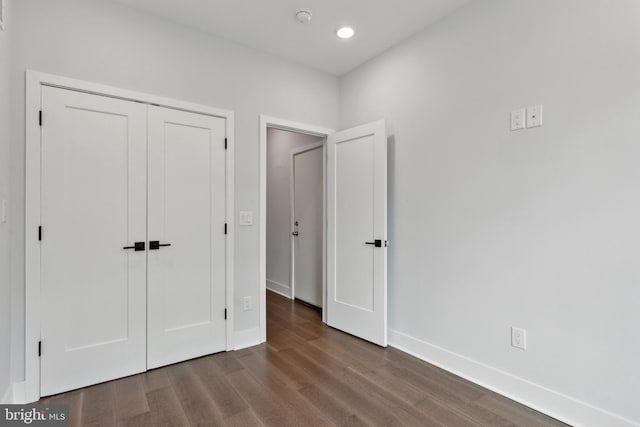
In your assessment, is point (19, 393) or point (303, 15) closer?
point (19, 393)

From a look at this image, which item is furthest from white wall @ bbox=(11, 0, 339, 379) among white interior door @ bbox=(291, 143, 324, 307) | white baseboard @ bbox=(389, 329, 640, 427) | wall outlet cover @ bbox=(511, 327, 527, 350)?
wall outlet cover @ bbox=(511, 327, 527, 350)

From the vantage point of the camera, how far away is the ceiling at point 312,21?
93.7 inches

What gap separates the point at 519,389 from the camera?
80.1 inches

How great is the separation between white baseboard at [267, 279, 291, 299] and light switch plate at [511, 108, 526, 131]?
345 centimetres

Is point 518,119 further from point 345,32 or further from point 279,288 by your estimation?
point 279,288

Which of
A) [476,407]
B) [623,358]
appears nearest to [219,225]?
[476,407]

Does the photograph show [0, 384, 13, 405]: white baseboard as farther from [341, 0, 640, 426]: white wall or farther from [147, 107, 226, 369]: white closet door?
[341, 0, 640, 426]: white wall

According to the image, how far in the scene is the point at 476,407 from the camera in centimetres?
195

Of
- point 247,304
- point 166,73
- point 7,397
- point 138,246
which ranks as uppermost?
point 166,73

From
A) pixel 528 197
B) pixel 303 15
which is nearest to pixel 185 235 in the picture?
pixel 303 15

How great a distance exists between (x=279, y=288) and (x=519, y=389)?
333 cm

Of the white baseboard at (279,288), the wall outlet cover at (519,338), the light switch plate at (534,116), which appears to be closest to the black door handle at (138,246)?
the white baseboard at (279,288)

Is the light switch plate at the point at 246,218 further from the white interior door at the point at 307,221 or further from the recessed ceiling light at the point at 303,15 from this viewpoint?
the recessed ceiling light at the point at 303,15

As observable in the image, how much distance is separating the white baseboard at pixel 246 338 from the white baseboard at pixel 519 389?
4.51 ft
